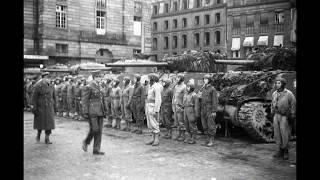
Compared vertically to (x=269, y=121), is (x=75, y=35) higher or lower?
higher

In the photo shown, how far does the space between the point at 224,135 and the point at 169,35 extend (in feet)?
160

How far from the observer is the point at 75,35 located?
37156 millimetres

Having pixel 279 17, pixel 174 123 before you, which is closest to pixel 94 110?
pixel 174 123

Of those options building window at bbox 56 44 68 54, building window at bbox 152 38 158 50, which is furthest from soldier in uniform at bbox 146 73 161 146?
building window at bbox 152 38 158 50

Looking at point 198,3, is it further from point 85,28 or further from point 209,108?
point 209,108

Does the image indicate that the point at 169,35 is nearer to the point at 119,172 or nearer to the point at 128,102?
the point at 128,102

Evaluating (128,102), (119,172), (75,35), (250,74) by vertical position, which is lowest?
(119,172)

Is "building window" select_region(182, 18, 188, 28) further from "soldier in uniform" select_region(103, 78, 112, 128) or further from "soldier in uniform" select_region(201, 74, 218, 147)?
"soldier in uniform" select_region(201, 74, 218, 147)

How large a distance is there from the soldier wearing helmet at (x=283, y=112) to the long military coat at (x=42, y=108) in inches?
237

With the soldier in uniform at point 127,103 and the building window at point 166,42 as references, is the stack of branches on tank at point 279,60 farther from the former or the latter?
A: the building window at point 166,42

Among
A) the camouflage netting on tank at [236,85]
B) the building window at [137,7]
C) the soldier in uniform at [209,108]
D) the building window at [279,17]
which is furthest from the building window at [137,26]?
the soldier in uniform at [209,108]

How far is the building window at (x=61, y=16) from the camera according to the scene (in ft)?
118

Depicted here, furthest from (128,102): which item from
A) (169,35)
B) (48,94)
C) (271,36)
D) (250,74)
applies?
(169,35)

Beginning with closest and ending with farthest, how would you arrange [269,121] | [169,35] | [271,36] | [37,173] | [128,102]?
[37,173]
[269,121]
[128,102]
[271,36]
[169,35]
